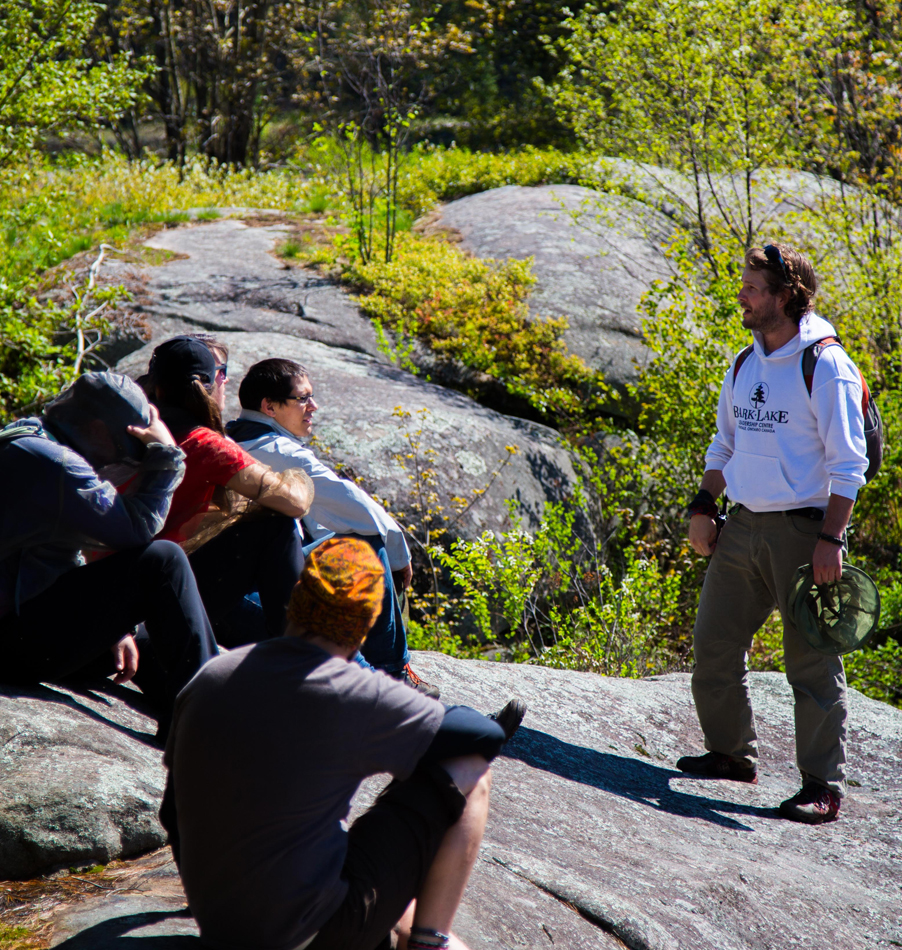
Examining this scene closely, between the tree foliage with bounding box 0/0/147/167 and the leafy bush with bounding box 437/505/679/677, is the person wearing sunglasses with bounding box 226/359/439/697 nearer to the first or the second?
the leafy bush with bounding box 437/505/679/677

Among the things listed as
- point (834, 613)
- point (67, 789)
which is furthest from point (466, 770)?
point (834, 613)

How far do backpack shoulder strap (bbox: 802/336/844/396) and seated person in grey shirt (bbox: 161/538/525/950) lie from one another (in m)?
2.26

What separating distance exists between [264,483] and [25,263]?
6.10 metres

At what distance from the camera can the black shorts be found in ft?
6.39

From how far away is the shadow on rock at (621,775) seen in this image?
3619 mm

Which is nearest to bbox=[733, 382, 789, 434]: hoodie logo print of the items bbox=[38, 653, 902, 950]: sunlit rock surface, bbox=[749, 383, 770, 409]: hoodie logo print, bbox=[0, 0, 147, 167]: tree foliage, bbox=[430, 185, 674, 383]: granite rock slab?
bbox=[749, 383, 770, 409]: hoodie logo print

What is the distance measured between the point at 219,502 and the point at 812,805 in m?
2.56

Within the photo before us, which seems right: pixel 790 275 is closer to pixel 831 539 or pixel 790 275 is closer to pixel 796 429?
pixel 796 429

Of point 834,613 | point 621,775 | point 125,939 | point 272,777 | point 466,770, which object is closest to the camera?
point 272,777

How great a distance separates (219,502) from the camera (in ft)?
10.6

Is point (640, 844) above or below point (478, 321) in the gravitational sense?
below

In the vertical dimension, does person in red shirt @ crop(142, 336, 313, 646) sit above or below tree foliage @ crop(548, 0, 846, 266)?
below

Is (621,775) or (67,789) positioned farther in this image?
(621,775)

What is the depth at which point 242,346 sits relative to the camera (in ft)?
22.0
